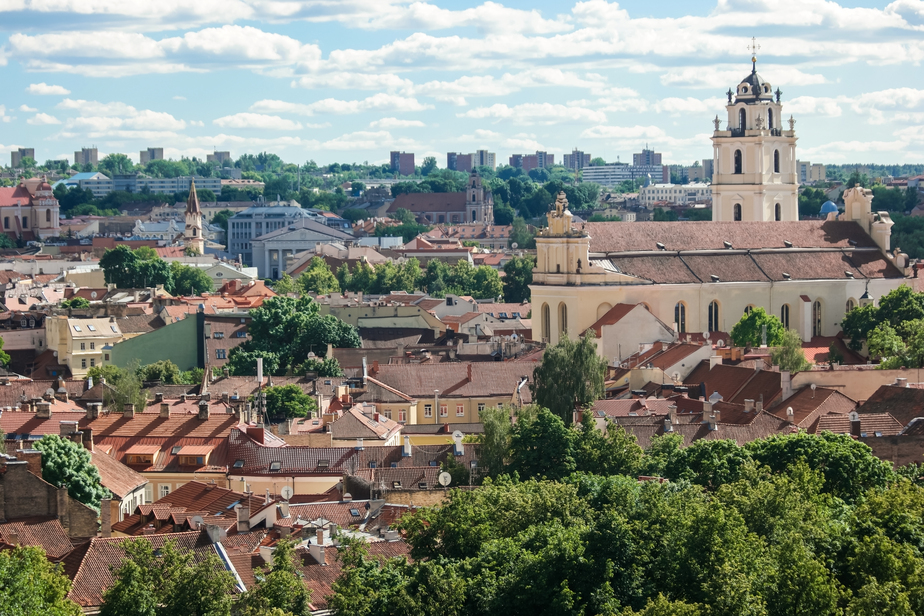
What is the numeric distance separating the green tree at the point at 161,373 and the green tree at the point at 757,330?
2135cm

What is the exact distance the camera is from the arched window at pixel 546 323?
3056 inches

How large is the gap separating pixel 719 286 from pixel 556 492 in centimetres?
4292

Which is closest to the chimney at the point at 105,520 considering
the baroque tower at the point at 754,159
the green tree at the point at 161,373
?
the green tree at the point at 161,373

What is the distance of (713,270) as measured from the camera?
78812mm

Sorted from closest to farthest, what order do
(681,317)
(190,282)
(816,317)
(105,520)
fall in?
(105,520) < (681,317) < (816,317) < (190,282)

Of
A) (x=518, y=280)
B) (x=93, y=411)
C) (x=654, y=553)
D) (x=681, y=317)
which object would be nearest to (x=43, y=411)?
(x=93, y=411)

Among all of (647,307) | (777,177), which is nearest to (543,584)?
(647,307)

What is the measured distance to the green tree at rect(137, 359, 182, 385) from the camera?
7456cm

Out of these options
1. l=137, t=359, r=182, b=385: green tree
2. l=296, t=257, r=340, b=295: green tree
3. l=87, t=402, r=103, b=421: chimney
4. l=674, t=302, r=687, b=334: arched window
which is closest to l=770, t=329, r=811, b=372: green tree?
l=674, t=302, r=687, b=334: arched window

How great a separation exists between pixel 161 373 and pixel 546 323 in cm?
1530

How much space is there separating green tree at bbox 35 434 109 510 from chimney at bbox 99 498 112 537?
0.96m

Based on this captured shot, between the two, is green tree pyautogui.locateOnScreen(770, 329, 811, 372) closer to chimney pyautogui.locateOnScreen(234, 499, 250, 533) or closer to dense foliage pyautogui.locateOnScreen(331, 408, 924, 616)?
dense foliage pyautogui.locateOnScreen(331, 408, 924, 616)

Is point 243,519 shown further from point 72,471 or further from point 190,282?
point 190,282

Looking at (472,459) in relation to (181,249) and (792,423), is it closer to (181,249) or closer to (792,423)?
(792,423)
